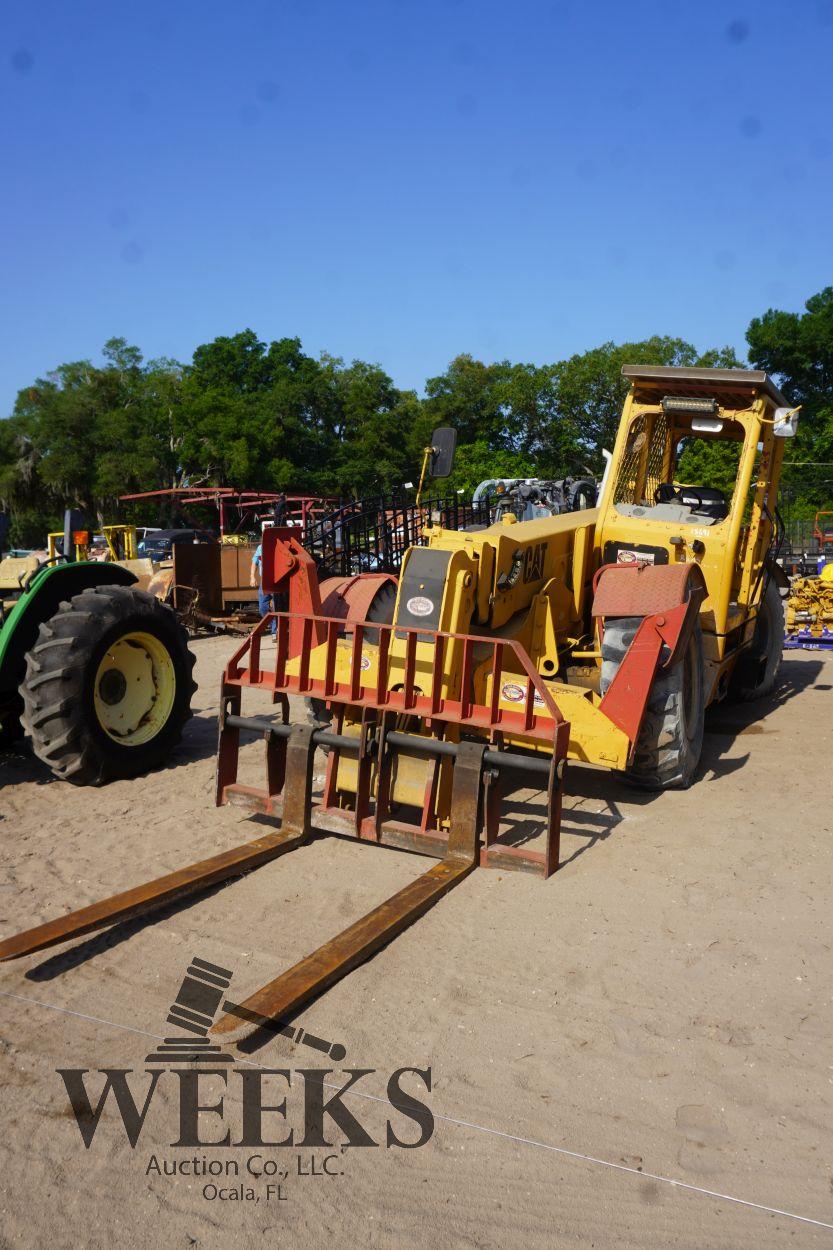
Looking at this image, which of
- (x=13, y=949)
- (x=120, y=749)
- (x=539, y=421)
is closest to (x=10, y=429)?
(x=539, y=421)

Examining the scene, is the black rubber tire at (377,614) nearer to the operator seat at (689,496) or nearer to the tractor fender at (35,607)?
the tractor fender at (35,607)

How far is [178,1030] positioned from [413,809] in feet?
8.77

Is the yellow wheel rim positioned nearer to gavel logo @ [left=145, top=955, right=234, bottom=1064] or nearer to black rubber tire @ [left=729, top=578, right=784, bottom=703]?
gavel logo @ [left=145, top=955, right=234, bottom=1064]

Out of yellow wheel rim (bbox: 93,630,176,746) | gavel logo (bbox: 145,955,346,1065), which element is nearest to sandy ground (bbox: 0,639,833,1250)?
gavel logo (bbox: 145,955,346,1065)

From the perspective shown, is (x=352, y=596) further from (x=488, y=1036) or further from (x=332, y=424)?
(x=332, y=424)

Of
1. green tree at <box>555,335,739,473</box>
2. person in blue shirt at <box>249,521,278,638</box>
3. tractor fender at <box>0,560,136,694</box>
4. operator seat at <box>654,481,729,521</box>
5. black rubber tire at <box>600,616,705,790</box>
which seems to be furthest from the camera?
green tree at <box>555,335,739,473</box>

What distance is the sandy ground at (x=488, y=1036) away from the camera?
2.75m

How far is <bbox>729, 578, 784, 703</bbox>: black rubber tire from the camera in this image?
929 centimetres

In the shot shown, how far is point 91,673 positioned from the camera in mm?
6383

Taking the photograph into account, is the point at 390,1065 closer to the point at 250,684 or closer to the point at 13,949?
the point at 13,949

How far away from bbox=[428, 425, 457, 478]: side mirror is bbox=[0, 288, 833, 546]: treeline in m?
25.6

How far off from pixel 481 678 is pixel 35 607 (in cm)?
326

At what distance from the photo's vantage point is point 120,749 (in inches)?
261

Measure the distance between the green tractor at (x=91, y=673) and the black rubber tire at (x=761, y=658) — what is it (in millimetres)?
5339
